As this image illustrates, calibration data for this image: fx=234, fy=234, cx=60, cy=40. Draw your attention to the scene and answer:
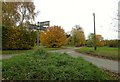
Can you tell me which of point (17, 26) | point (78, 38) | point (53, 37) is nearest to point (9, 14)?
point (17, 26)

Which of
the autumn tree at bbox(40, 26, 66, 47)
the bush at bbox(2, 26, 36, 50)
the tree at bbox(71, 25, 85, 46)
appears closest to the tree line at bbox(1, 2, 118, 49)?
the bush at bbox(2, 26, 36, 50)

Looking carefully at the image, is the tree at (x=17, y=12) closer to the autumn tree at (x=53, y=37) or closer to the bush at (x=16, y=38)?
the bush at (x=16, y=38)

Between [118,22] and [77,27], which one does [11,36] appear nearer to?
[118,22]

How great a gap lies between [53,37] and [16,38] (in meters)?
18.8

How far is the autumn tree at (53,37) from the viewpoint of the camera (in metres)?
50.7

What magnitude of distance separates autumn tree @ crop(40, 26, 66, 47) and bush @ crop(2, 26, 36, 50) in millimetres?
13515

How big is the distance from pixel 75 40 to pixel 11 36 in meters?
43.7

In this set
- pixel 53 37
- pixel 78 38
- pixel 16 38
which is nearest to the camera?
pixel 16 38

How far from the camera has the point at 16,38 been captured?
32625 mm

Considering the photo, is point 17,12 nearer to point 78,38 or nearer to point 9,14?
point 9,14

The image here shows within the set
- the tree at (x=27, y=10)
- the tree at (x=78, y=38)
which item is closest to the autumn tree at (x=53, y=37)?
the tree at (x=27, y=10)

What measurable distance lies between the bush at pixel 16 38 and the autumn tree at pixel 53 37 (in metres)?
13.5

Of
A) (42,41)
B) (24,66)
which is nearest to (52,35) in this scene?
(42,41)

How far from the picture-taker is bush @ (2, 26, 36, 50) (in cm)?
3097
